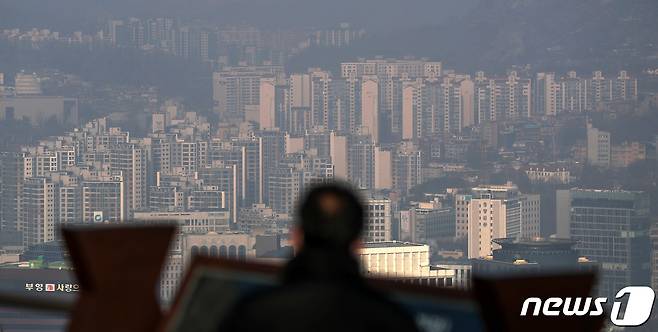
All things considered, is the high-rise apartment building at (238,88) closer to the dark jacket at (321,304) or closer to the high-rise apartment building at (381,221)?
the high-rise apartment building at (381,221)

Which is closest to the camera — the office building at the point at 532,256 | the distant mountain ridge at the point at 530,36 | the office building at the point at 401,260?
the office building at the point at 401,260

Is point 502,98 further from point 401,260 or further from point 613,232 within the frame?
point 401,260

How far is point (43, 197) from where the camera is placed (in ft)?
216

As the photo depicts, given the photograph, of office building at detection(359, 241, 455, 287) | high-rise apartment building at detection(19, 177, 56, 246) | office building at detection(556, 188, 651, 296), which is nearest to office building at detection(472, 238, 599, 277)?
office building at detection(556, 188, 651, 296)

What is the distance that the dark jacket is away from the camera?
106 cm

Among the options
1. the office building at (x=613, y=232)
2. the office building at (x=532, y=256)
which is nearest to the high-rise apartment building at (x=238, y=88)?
the office building at (x=613, y=232)

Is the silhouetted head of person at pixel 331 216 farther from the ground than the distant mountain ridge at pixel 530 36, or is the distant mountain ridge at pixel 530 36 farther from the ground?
the distant mountain ridge at pixel 530 36

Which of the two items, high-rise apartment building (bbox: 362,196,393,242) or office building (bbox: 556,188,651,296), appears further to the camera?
high-rise apartment building (bbox: 362,196,393,242)

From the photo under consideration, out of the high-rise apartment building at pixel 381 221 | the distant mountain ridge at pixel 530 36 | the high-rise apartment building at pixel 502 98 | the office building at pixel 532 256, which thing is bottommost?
the office building at pixel 532 256

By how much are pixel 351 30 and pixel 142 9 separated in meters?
10.4

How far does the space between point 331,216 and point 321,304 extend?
51 millimetres

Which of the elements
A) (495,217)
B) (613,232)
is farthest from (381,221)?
(613,232)

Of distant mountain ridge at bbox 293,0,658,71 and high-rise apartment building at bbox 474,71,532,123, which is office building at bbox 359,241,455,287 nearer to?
high-rise apartment building at bbox 474,71,532,123

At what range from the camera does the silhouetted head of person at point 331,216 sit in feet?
3.49
